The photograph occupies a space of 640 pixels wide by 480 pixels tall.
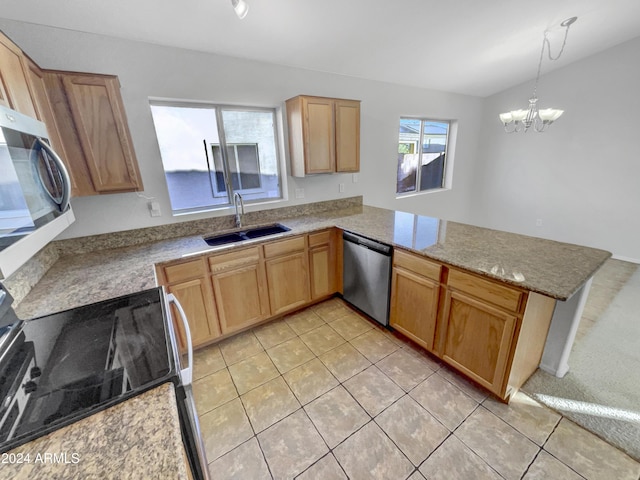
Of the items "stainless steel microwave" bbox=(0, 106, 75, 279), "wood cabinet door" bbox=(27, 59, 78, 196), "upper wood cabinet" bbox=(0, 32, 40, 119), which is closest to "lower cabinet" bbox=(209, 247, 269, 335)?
"stainless steel microwave" bbox=(0, 106, 75, 279)

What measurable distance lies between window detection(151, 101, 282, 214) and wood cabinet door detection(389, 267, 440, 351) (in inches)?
62.4

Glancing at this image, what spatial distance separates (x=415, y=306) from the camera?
1.98 metres

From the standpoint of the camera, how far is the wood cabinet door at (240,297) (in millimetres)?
2113

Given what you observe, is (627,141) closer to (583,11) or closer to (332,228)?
(583,11)

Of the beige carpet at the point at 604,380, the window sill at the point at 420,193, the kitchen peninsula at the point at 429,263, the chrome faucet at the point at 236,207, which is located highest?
the chrome faucet at the point at 236,207

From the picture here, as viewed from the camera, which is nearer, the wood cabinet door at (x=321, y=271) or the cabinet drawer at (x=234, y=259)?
the cabinet drawer at (x=234, y=259)

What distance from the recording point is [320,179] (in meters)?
3.00

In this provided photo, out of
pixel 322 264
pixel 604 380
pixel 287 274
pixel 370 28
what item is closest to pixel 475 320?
pixel 604 380

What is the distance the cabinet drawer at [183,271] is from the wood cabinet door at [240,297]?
126 mm

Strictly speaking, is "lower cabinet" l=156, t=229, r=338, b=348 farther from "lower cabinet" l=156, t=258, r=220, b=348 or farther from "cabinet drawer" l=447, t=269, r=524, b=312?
"cabinet drawer" l=447, t=269, r=524, b=312

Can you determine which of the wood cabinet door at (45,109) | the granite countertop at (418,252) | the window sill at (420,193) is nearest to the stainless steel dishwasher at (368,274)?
the granite countertop at (418,252)

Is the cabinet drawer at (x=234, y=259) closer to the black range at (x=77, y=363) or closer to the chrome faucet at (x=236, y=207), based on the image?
the chrome faucet at (x=236, y=207)

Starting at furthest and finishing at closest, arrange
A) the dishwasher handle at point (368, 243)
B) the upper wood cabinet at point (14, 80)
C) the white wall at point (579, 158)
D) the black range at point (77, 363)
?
the white wall at point (579, 158), the dishwasher handle at point (368, 243), the upper wood cabinet at point (14, 80), the black range at point (77, 363)

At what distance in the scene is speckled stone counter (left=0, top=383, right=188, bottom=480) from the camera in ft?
1.81
